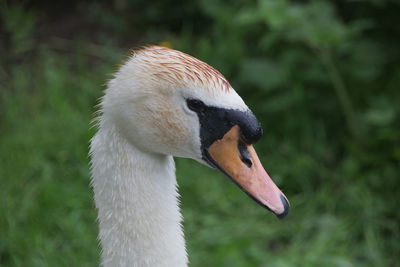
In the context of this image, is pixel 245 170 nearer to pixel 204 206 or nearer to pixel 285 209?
pixel 285 209

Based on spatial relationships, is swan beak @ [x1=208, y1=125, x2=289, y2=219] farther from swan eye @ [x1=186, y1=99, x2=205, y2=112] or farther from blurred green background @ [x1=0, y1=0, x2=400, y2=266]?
blurred green background @ [x1=0, y1=0, x2=400, y2=266]

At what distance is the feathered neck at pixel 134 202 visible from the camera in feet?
4.54

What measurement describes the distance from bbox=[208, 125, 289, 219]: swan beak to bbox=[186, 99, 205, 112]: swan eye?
90 mm

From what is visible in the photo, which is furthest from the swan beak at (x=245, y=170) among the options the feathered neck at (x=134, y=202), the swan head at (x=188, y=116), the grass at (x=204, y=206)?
the grass at (x=204, y=206)

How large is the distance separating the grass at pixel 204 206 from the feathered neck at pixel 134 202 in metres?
1.20

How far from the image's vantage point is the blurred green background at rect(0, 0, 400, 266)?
8.91ft

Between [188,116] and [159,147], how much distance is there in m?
0.11

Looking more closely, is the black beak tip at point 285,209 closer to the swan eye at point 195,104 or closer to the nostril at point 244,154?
the nostril at point 244,154

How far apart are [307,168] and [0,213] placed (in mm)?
1626

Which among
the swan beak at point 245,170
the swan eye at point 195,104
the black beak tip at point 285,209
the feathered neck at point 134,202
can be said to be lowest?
the feathered neck at point 134,202

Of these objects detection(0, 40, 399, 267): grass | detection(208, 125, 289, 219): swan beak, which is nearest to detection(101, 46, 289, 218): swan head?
detection(208, 125, 289, 219): swan beak

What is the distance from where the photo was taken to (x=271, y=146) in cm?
329

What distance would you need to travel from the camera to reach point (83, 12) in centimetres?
451

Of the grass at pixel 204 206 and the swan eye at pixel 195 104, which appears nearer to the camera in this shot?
the swan eye at pixel 195 104
